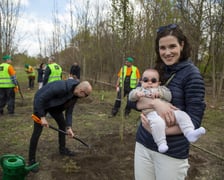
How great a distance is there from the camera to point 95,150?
408 cm

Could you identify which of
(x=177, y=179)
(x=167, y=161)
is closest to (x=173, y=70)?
(x=167, y=161)

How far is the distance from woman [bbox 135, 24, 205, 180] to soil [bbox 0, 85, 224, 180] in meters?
1.85

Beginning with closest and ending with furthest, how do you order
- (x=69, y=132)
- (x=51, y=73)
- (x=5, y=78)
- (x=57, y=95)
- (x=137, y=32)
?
(x=57, y=95) < (x=69, y=132) < (x=5, y=78) < (x=51, y=73) < (x=137, y=32)

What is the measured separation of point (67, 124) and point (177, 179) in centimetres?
228

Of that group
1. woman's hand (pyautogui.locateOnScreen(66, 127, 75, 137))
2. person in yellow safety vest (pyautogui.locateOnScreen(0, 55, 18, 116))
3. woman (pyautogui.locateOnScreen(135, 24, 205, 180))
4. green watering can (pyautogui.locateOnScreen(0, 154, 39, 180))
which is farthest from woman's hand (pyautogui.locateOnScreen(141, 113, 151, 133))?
person in yellow safety vest (pyautogui.locateOnScreen(0, 55, 18, 116))

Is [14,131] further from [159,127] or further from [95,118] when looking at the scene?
[159,127]

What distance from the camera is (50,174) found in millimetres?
3150

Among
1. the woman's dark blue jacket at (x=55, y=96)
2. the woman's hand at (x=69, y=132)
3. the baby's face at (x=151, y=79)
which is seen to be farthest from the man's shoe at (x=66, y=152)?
the baby's face at (x=151, y=79)

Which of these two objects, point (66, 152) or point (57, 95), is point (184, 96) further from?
point (66, 152)

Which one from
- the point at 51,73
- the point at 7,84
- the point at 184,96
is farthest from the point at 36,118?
the point at 7,84

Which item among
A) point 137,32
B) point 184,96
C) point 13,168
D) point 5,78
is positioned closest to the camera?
point 184,96

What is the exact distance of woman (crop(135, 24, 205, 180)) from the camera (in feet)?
4.42

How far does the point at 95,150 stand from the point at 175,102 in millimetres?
2932

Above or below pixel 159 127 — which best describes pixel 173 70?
above
